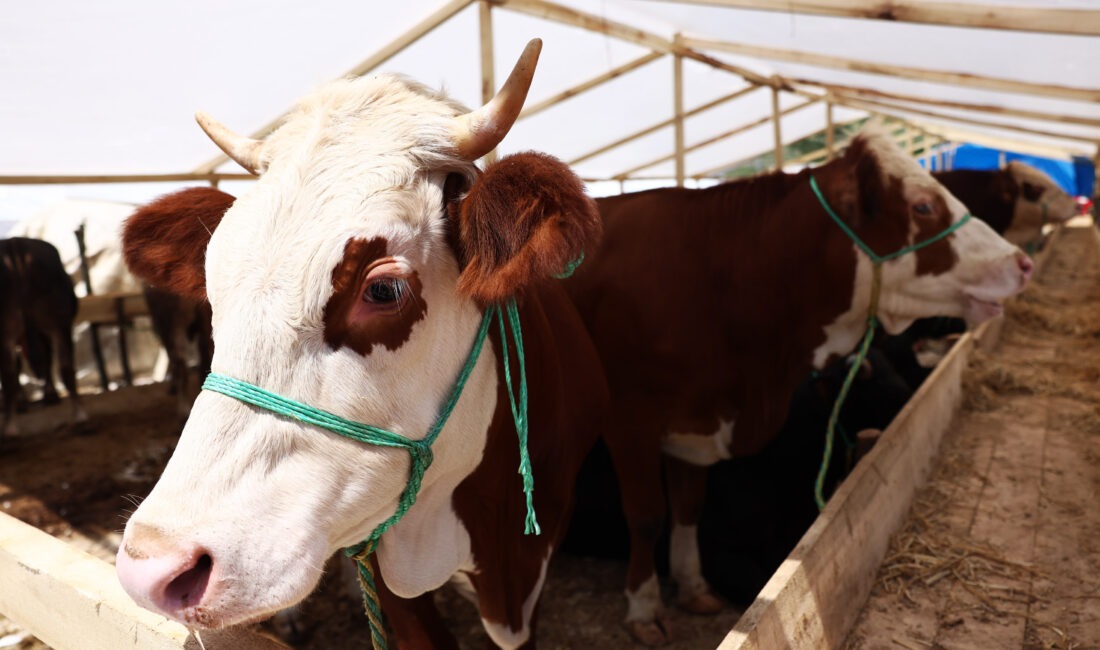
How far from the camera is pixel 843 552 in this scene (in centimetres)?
207

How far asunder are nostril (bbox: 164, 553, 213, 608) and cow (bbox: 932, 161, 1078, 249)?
25.2 feet

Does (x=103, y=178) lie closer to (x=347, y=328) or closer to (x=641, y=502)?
(x=641, y=502)

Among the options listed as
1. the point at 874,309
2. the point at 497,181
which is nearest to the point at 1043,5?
the point at 874,309

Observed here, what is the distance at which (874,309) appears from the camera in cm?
310

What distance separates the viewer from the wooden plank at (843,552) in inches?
63.9

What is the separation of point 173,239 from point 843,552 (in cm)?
190

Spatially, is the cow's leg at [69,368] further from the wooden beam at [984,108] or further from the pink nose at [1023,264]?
the wooden beam at [984,108]

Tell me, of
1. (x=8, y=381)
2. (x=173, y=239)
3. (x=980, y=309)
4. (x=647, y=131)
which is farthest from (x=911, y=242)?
(x=8, y=381)

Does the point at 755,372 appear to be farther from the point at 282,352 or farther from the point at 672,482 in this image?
the point at 282,352

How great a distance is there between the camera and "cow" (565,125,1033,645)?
3.01 meters

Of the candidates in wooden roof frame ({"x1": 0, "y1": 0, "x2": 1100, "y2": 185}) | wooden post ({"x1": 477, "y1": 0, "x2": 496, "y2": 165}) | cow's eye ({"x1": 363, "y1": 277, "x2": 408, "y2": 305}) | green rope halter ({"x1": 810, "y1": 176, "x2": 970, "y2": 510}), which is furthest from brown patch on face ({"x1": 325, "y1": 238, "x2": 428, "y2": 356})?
wooden post ({"x1": 477, "y1": 0, "x2": 496, "y2": 165})

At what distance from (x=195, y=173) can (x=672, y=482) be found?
464 centimetres

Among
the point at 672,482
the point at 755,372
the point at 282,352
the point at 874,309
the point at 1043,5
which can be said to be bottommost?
the point at 672,482

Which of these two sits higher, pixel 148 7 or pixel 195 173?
pixel 148 7
